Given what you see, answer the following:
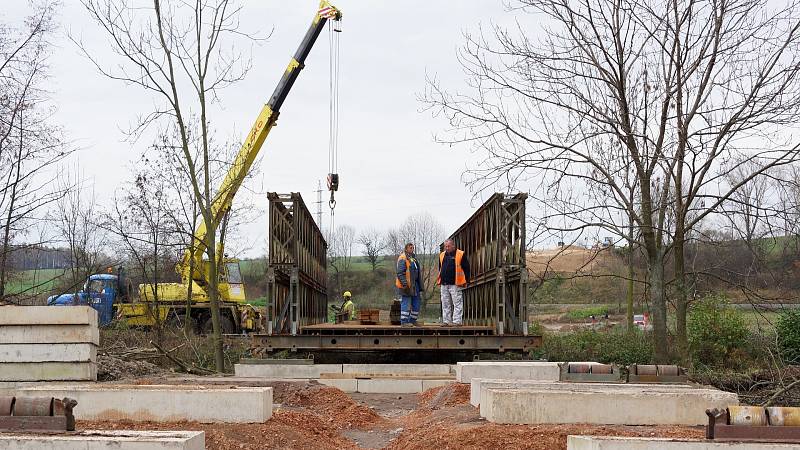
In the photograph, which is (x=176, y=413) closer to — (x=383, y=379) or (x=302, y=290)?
(x=383, y=379)

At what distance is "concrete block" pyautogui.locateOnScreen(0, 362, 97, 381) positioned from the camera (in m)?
10.2

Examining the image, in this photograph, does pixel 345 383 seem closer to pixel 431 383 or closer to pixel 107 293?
pixel 431 383

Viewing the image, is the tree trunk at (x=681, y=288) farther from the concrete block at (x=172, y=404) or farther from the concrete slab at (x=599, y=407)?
the concrete block at (x=172, y=404)

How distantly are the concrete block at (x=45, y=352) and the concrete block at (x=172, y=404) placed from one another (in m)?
2.25

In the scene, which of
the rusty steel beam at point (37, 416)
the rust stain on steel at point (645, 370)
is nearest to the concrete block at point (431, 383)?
the rust stain on steel at point (645, 370)

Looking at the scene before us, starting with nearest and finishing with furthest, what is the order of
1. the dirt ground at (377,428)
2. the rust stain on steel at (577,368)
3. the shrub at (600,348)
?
the dirt ground at (377,428)
the rust stain on steel at (577,368)
the shrub at (600,348)

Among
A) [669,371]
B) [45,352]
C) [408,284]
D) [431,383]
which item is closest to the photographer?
[669,371]

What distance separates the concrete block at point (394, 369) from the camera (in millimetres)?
14656

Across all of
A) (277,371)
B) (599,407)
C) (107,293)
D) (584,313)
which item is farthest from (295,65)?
(584,313)

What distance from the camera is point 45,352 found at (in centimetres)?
1027

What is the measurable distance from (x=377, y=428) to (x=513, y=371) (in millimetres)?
2096

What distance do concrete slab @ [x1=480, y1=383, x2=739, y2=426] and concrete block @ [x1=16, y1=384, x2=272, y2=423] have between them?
7.41 feet

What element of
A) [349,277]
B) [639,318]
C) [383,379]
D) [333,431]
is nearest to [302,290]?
[383,379]

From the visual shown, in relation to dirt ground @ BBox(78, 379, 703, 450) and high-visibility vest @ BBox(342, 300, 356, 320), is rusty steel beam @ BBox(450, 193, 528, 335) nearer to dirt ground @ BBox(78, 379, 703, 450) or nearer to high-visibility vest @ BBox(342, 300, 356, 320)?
dirt ground @ BBox(78, 379, 703, 450)
